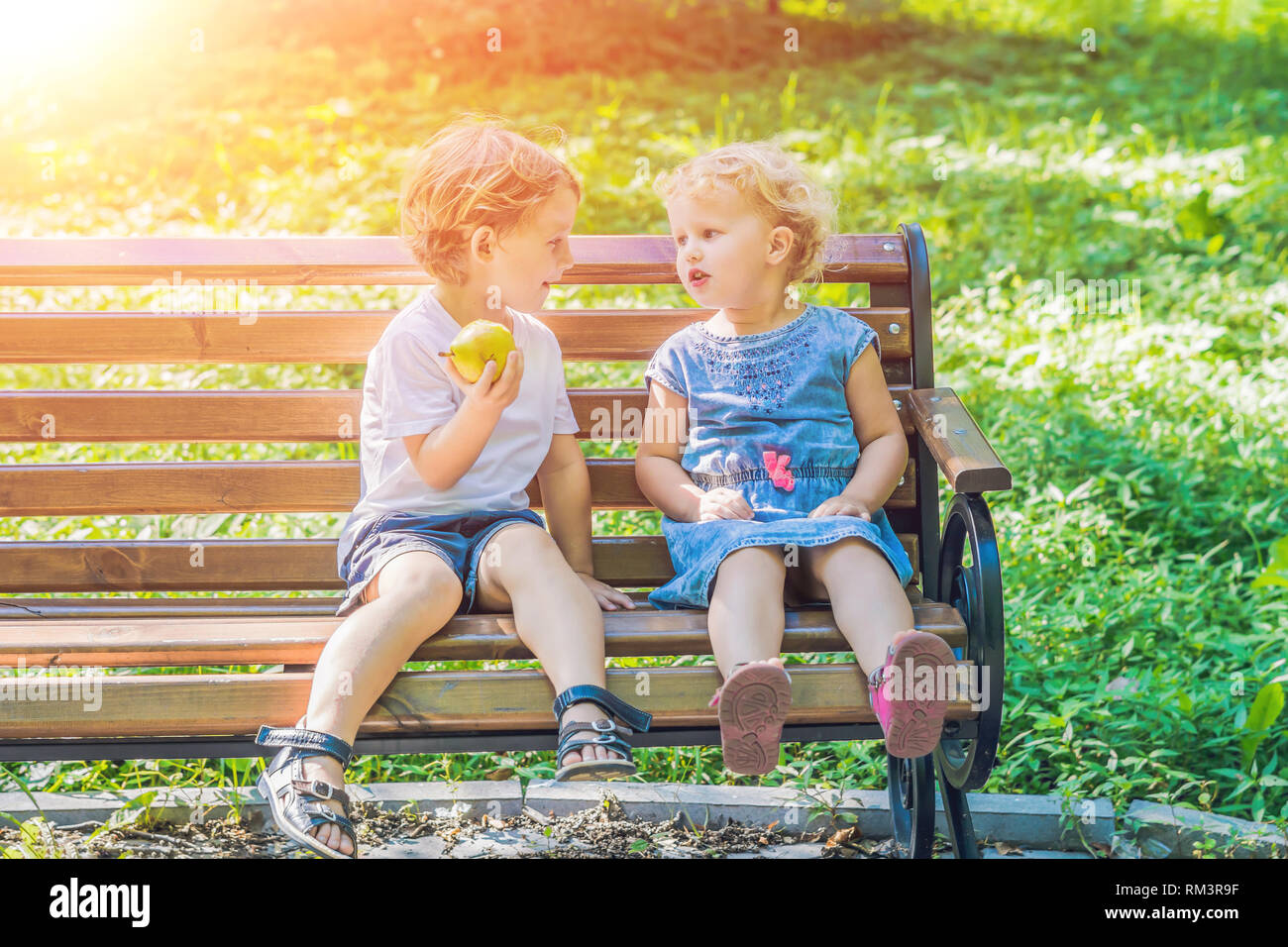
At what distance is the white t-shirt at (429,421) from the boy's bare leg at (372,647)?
25 centimetres

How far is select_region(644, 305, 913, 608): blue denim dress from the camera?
252 cm

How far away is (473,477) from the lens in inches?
96.7

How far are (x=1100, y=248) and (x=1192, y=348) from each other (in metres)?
1.25

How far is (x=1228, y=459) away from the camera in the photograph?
3.98m

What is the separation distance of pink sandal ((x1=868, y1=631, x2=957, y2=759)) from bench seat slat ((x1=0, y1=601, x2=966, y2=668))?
177 mm

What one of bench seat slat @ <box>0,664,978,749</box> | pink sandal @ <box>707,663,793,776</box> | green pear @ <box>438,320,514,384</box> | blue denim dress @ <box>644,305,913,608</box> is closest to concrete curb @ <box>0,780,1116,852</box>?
blue denim dress @ <box>644,305,913,608</box>

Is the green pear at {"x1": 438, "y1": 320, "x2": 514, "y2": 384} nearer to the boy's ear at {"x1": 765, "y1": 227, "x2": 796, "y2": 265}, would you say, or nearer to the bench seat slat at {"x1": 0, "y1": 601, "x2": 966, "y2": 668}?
the bench seat slat at {"x1": 0, "y1": 601, "x2": 966, "y2": 668}

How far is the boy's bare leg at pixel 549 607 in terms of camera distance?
2039mm

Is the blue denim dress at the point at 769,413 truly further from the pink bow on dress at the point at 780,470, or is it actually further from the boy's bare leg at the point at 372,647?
the boy's bare leg at the point at 372,647

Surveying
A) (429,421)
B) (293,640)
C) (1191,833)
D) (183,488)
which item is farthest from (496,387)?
(1191,833)

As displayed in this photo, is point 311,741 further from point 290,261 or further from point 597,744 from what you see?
point 290,261

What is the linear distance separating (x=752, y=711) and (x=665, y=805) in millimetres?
830

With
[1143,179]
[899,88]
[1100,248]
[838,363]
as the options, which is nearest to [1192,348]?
[1100,248]

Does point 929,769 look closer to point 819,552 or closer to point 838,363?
point 819,552
